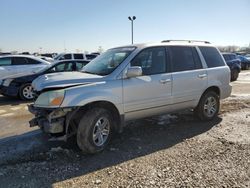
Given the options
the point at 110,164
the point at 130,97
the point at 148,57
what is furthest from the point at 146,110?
the point at 110,164

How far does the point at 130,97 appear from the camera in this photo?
16.9 feet

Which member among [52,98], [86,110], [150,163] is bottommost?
[150,163]

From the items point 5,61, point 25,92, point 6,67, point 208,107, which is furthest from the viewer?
point 5,61

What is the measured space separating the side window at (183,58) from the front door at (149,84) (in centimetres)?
24

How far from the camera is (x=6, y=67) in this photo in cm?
1204

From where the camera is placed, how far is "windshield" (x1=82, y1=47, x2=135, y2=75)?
526cm

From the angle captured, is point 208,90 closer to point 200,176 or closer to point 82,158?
point 200,176

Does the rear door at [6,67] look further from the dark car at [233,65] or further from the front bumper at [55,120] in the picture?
the dark car at [233,65]

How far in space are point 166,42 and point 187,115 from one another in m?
2.30

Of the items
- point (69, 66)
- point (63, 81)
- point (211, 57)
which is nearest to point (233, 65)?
point (69, 66)

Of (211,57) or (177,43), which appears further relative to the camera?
(211,57)

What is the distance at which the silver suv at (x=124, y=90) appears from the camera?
458cm

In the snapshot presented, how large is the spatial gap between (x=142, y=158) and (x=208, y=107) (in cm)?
295

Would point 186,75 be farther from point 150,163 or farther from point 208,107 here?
point 150,163
